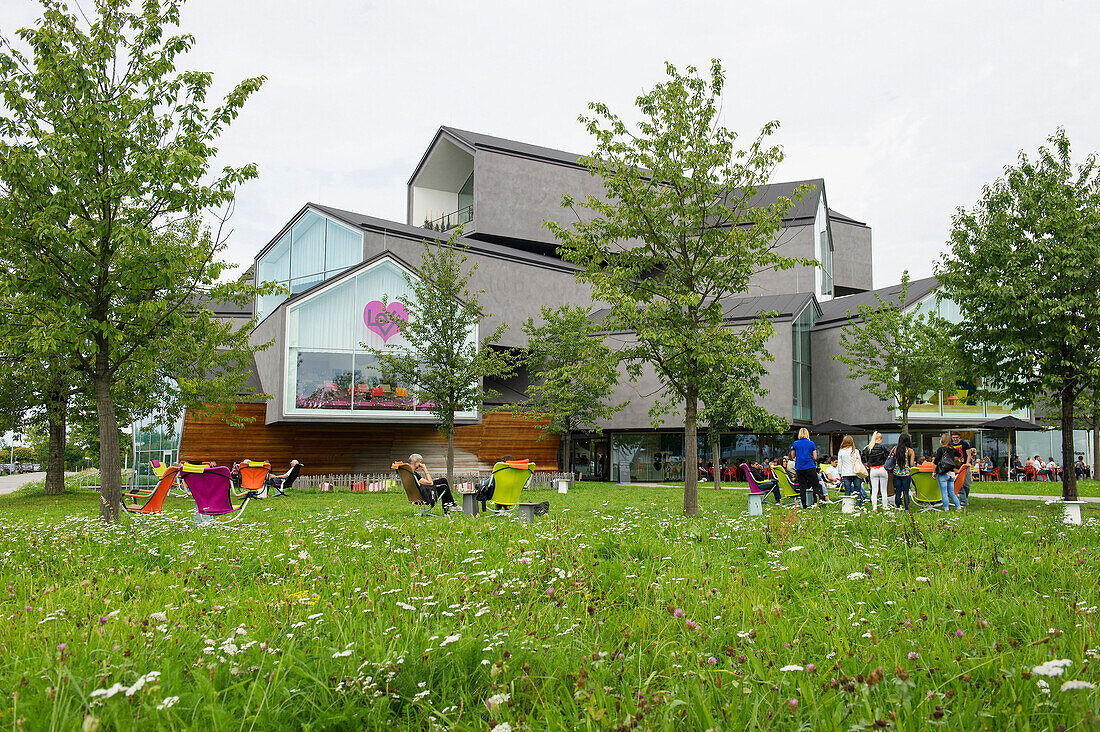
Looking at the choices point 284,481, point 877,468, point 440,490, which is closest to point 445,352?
point 284,481

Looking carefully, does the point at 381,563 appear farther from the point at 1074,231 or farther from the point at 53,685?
the point at 1074,231

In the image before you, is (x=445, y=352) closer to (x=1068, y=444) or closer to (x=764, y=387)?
(x=764, y=387)

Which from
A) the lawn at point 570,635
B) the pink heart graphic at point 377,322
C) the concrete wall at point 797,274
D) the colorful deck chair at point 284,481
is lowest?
the colorful deck chair at point 284,481

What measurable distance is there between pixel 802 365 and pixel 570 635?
32.3 meters

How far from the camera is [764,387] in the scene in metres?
31.9

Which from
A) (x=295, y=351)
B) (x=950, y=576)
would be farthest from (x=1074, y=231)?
(x=295, y=351)

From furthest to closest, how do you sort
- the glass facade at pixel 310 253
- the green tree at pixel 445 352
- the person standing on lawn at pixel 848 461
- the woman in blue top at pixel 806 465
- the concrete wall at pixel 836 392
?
the glass facade at pixel 310 253 → the concrete wall at pixel 836 392 → the green tree at pixel 445 352 → the person standing on lawn at pixel 848 461 → the woman in blue top at pixel 806 465

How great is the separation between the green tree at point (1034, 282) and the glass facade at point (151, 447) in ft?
84.9

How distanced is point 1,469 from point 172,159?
340 feet

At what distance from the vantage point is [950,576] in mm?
4758

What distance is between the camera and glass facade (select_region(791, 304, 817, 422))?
32969 mm

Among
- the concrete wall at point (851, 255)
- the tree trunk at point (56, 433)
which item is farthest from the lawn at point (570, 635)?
the concrete wall at point (851, 255)

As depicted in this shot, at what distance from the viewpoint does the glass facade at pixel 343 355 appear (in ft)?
90.7

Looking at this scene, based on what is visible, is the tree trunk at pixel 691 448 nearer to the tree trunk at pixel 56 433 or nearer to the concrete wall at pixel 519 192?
the tree trunk at pixel 56 433
